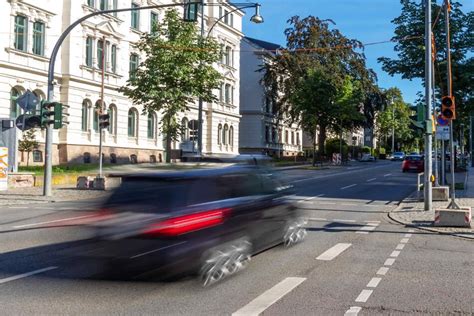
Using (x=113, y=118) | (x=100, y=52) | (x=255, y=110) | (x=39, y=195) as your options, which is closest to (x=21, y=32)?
(x=100, y=52)

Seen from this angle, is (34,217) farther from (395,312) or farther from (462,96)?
(462,96)

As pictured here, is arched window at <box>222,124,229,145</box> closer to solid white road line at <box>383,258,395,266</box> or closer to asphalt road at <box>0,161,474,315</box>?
asphalt road at <box>0,161,474,315</box>

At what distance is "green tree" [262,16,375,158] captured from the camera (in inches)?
2083

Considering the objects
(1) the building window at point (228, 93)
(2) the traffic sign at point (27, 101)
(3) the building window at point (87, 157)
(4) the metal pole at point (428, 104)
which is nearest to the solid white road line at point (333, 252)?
(4) the metal pole at point (428, 104)

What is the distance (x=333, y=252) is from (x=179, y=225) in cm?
397

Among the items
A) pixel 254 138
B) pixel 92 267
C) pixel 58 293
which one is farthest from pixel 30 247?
pixel 254 138

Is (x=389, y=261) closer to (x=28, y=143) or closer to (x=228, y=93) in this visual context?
(x=28, y=143)

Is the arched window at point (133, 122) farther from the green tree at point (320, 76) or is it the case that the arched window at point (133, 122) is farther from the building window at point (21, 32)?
the green tree at point (320, 76)

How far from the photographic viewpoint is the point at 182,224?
6.29m

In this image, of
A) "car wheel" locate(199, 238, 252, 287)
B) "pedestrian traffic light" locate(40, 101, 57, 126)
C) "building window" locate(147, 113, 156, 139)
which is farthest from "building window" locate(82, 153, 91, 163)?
"car wheel" locate(199, 238, 252, 287)

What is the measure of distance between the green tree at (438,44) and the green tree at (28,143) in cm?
2108

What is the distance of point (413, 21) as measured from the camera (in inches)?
1118

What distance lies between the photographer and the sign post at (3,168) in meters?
21.0

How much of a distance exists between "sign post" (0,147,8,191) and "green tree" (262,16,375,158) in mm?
35394
